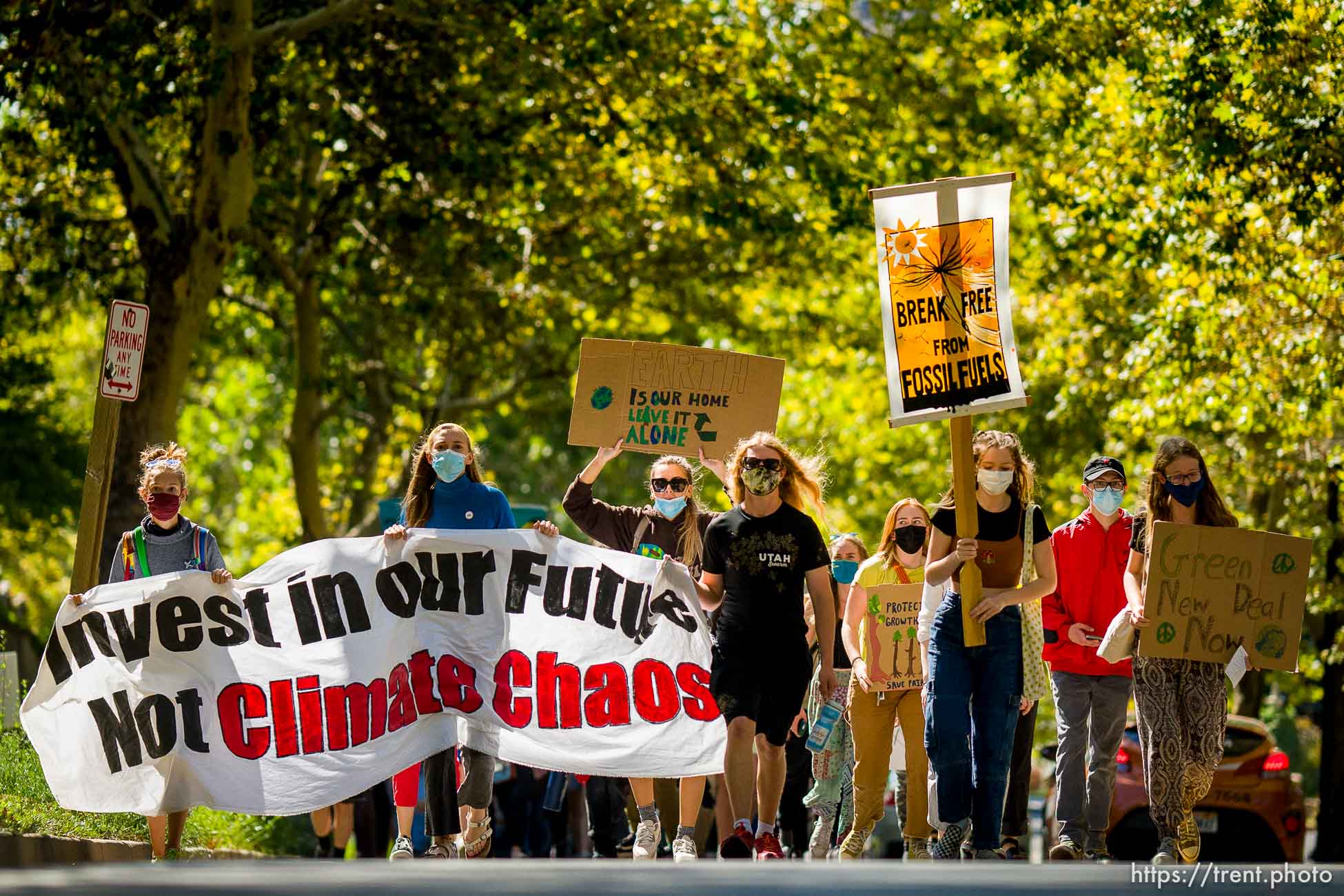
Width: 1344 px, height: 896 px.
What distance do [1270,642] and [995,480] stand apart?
5.03 feet

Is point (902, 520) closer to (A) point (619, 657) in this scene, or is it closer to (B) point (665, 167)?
(A) point (619, 657)

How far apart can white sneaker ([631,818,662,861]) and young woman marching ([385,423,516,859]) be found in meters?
0.69

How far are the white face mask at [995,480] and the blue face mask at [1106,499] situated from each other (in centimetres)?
95

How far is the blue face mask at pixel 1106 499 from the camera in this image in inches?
357

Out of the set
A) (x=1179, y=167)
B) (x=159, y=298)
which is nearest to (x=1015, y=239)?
(x=1179, y=167)

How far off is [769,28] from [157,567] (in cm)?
1308

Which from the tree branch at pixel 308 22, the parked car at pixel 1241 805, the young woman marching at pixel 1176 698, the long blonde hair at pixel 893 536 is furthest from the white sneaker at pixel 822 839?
the tree branch at pixel 308 22

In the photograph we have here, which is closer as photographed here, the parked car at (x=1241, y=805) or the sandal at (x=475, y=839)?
the sandal at (x=475, y=839)

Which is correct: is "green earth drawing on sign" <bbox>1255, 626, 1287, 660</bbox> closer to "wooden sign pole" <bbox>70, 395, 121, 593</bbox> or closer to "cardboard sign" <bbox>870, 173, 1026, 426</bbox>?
"cardboard sign" <bbox>870, 173, 1026, 426</bbox>

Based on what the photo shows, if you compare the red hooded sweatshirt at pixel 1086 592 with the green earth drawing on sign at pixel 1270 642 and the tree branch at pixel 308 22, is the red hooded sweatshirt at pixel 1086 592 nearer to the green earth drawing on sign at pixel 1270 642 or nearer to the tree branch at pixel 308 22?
the green earth drawing on sign at pixel 1270 642

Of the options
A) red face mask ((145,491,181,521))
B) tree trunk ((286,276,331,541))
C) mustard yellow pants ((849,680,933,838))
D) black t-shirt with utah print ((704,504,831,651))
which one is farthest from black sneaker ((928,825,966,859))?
tree trunk ((286,276,331,541))

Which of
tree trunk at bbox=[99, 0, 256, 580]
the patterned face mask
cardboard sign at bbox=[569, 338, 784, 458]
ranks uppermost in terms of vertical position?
tree trunk at bbox=[99, 0, 256, 580]

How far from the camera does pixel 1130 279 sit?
1914 cm

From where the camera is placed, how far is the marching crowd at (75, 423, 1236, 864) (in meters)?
8.12
